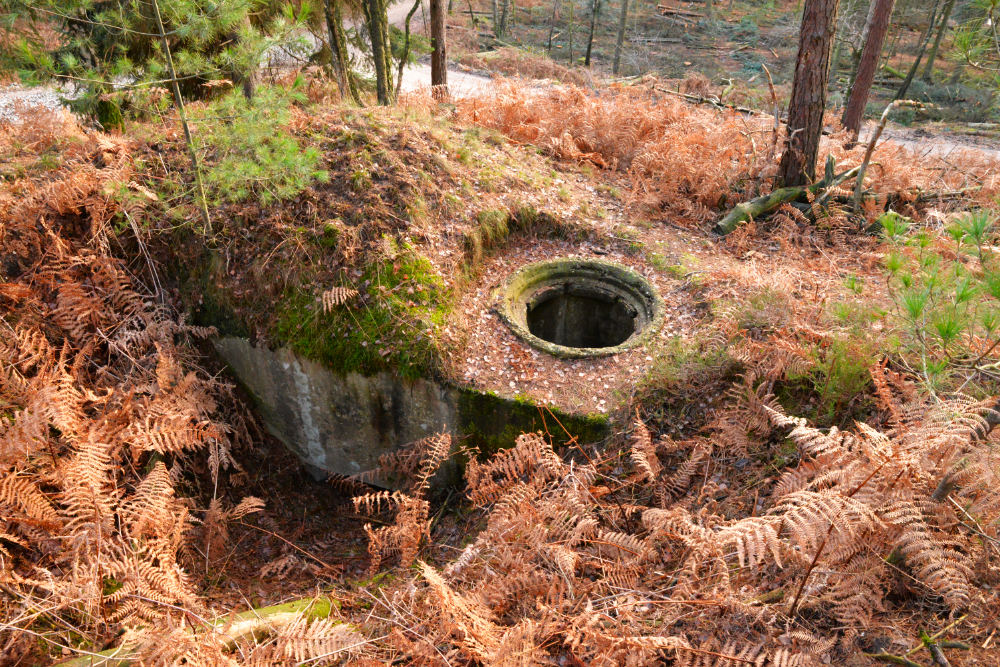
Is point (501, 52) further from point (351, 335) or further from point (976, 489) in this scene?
point (976, 489)

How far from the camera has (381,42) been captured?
859 cm

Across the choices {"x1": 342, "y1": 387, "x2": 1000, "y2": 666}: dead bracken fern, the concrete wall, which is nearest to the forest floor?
{"x1": 342, "y1": 387, "x2": 1000, "y2": 666}: dead bracken fern

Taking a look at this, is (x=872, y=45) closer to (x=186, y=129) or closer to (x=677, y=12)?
(x=186, y=129)

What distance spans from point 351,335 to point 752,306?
13.3 feet

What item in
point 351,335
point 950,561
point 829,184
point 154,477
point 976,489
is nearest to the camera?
point 950,561

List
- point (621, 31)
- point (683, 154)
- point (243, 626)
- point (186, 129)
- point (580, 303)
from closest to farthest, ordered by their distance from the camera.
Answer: point (243, 626) → point (186, 129) → point (580, 303) → point (683, 154) → point (621, 31)

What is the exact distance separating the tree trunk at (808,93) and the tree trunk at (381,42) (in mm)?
5715

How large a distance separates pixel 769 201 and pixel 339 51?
6.98 m

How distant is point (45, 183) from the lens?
235 inches

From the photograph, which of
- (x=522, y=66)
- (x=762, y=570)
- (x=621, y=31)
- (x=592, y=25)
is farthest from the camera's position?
(x=592, y=25)

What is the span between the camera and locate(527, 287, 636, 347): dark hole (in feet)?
22.5

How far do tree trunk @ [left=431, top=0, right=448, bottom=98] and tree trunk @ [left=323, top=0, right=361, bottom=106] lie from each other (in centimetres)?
143

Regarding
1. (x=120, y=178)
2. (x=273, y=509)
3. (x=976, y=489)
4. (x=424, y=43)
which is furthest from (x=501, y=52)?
(x=976, y=489)

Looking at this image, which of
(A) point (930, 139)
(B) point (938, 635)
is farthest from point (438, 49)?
(A) point (930, 139)
